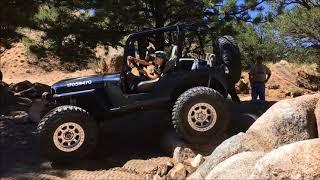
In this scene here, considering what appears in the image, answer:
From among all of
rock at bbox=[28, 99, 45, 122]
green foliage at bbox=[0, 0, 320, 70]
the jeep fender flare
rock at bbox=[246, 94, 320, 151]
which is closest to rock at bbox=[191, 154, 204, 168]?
rock at bbox=[246, 94, 320, 151]

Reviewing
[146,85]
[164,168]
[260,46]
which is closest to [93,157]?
[164,168]

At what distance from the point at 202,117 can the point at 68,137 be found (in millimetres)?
2090

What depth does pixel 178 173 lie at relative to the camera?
7500 mm

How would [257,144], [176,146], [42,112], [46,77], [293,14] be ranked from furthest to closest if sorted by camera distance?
[46,77], [293,14], [42,112], [176,146], [257,144]

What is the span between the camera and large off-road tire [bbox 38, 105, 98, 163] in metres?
8.02

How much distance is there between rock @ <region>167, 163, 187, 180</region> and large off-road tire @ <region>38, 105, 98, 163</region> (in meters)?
1.35

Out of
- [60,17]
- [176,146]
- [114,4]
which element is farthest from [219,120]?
[60,17]

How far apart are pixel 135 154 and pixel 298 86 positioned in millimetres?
11287

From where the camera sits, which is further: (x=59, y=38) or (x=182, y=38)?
(x=59, y=38)

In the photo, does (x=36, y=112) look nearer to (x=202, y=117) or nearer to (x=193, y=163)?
(x=202, y=117)

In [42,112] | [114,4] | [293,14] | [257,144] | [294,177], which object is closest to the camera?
[294,177]

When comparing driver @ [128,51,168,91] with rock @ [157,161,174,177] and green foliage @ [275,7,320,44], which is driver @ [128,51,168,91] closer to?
rock @ [157,161,174,177]

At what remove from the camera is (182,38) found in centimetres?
878

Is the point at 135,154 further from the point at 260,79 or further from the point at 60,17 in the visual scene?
the point at 60,17
